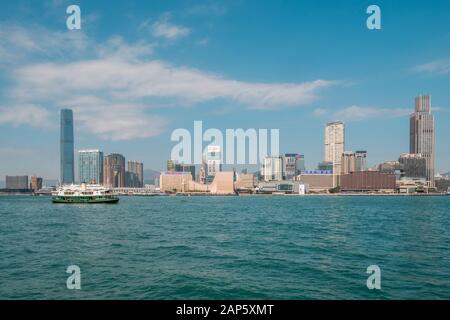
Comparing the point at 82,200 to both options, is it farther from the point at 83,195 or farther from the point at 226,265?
the point at 226,265

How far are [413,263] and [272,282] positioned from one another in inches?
448

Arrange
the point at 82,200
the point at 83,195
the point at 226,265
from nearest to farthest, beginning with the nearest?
the point at 226,265 < the point at 82,200 < the point at 83,195

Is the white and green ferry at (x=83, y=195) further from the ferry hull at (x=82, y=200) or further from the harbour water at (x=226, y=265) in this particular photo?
the harbour water at (x=226, y=265)

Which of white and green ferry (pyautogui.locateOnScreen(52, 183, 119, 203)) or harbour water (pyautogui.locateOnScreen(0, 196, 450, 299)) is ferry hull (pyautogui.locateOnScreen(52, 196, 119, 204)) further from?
harbour water (pyautogui.locateOnScreen(0, 196, 450, 299))

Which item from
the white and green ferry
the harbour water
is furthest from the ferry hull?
the harbour water

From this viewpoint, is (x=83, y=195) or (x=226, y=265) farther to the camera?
(x=83, y=195)

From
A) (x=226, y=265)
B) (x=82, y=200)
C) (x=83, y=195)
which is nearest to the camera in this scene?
(x=226, y=265)

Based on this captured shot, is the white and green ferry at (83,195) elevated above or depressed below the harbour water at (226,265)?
below

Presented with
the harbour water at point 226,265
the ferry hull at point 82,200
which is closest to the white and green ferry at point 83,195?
the ferry hull at point 82,200

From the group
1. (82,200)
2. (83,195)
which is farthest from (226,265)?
(83,195)

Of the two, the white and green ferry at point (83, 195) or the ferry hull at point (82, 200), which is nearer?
the ferry hull at point (82, 200)

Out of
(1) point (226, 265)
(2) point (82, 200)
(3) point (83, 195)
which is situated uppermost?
(1) point (226, 265)

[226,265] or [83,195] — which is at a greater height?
[226,265]
